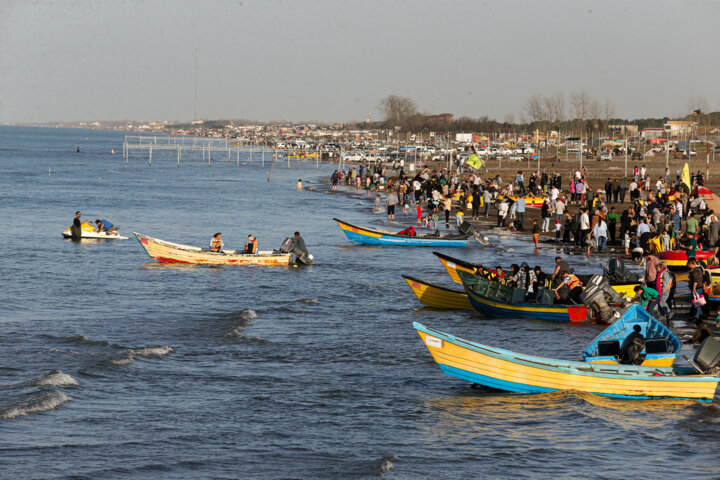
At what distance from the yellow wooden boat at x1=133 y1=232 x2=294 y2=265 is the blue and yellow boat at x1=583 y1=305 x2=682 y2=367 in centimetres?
1827

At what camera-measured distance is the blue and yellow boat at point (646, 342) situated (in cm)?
1608

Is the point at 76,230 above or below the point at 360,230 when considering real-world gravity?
below

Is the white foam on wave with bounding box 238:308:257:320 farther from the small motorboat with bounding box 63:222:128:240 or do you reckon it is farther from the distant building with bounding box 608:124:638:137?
the distant building with bounding box 608:124:638:137

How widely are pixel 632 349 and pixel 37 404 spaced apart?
11603 millimetres

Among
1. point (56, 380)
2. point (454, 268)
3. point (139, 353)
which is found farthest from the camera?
point (454, 268)

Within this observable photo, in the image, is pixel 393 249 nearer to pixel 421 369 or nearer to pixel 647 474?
pixel 421 369

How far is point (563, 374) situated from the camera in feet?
51.6

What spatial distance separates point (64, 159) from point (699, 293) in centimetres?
13845

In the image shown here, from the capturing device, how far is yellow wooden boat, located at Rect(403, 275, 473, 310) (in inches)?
976

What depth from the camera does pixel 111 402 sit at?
54.2ft

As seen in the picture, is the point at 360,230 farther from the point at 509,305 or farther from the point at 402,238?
the point at 509,305

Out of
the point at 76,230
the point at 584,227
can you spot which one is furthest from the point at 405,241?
the point at 76,230

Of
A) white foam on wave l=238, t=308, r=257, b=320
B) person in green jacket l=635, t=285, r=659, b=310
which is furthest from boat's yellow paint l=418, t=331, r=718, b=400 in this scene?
white foam on wave l=238, t=308, r=257, b=320

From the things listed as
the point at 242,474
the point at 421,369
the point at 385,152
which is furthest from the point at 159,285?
the point at 385,152
